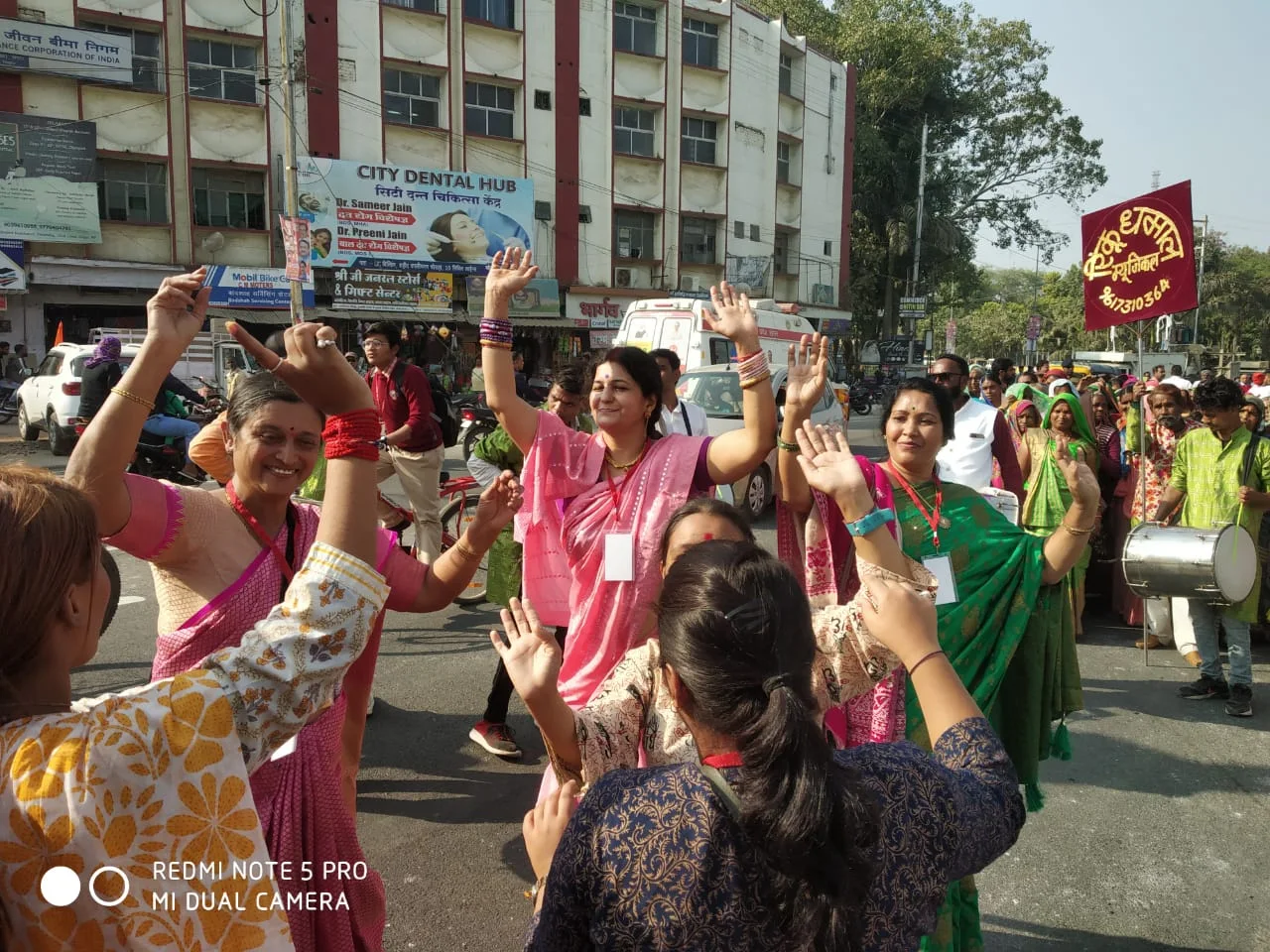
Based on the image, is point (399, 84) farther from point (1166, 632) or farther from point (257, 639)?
point (257, 639)

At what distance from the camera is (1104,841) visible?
3.50 meters

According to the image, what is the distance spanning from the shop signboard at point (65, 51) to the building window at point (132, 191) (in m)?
1.70

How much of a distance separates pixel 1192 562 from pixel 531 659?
4210 millimetres

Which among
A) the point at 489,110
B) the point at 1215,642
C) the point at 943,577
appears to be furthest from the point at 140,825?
the point at 489,110

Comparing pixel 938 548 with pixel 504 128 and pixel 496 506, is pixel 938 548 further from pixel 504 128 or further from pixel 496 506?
pixel 504 128

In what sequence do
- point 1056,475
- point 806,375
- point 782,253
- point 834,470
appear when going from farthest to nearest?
point 782,253, point 1056,475, point 806,375, point 834,470

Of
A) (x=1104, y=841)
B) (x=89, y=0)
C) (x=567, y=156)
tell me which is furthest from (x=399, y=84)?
(x=1104, y=841)

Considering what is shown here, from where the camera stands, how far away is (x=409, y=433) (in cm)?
620

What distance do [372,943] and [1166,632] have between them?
18.1ft

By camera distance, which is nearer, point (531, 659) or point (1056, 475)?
point (531, 659)

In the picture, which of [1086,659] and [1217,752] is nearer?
[1217,752]

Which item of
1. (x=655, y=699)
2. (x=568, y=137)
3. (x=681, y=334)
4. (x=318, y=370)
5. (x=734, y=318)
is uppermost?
(x=568, y=137)

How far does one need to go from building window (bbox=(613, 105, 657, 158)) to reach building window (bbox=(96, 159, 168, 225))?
37.3ft

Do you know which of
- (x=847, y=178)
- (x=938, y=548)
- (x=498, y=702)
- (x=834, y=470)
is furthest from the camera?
(x=847, y=178)
